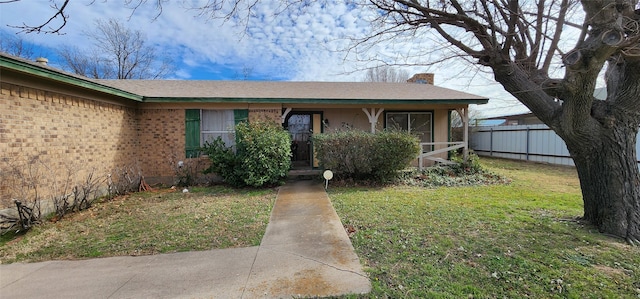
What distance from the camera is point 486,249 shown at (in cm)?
337

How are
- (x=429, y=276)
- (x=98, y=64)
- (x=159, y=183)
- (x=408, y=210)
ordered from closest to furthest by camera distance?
(x=429, y=276)
(x=408, y=210)
(x=159, y=183)
(x=98, y=64)

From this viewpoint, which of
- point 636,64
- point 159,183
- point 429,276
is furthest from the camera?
point 159,183

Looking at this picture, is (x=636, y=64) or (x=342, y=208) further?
(x=342, y=208)

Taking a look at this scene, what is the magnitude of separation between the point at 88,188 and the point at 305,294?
228 inches

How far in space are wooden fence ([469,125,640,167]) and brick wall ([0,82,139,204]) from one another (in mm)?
16283

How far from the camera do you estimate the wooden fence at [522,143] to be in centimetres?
1145

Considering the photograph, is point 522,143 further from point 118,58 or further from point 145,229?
point 118,58

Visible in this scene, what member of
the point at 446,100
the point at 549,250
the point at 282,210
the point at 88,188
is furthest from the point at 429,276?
the point at 446,100

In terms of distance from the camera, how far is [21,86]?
180 inches

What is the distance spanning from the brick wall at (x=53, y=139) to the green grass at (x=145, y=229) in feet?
2.85

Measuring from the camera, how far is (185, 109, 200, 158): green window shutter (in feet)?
27.3

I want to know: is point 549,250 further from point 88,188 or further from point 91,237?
point 88,188

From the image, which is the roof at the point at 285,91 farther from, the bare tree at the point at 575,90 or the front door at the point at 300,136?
the bare tree at the point at 575,90

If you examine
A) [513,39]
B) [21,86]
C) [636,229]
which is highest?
[513,39]
